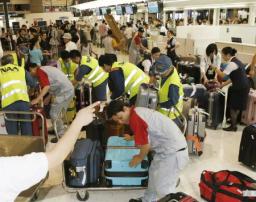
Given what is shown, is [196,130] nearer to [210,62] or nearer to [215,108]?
[215,108]

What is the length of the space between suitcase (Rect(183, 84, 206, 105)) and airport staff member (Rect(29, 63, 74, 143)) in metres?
2.19

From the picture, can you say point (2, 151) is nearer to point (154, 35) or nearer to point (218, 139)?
point (218, 139)

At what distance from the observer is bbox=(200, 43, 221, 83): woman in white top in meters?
6.38

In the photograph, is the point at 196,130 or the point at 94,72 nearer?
the point at 196,130

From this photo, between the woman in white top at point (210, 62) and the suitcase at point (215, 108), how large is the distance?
746 millimetres

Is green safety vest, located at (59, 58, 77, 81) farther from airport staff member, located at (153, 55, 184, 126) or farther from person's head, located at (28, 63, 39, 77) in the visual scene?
airport staff member, located at (153, 55, 184, 126)

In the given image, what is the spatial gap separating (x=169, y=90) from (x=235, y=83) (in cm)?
193

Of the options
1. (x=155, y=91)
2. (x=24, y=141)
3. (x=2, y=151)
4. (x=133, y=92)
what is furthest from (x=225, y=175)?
(x=2, y=151)

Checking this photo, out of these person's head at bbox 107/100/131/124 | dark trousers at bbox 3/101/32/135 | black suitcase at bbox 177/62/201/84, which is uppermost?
person's head at bbox 107/100/131/124

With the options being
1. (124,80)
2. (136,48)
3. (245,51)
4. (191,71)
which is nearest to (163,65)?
(124,80)

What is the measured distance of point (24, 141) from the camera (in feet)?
12.0

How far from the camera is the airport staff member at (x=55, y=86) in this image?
17.0 ft

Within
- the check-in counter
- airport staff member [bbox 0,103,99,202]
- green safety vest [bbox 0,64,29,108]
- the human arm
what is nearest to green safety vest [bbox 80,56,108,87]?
green safety vest [bbox 0,64,29,108]

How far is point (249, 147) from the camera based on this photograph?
15.0 feet
